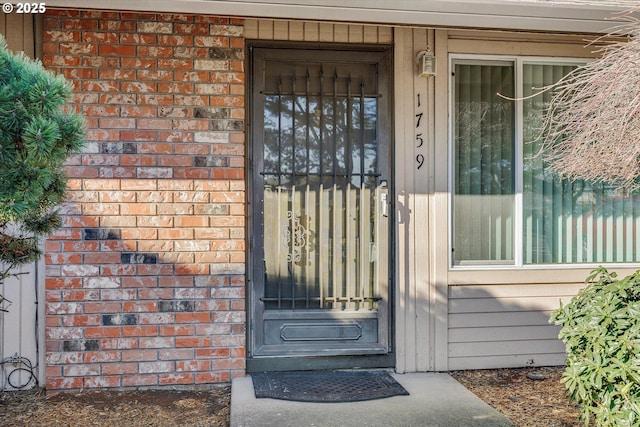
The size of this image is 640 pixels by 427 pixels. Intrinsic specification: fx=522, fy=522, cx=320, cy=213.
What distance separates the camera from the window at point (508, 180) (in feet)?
13.2

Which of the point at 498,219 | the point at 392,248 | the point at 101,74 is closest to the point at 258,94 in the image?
the point at 101,74

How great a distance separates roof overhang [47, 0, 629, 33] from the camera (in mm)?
3008

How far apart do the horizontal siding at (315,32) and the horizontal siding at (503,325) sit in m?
1.96

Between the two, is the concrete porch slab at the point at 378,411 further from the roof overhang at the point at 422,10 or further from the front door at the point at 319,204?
the roof overhang at the point at 422,10

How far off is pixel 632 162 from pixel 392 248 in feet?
5.49

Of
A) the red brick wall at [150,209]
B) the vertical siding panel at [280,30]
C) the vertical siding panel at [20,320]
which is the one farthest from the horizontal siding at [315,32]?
the vertical siding panel at [20,320]

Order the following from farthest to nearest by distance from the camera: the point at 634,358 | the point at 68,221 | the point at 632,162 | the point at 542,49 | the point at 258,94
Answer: the point at 542,49, the point at 258,94, the point at 68,221, the point at 632,162, the point at 634,358

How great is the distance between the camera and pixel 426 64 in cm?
375

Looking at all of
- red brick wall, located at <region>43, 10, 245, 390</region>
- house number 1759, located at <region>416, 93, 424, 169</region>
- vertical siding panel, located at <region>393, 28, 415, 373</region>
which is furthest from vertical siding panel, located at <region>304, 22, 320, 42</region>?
house number 1759, located at <region>416, 93, 424, 169</region>

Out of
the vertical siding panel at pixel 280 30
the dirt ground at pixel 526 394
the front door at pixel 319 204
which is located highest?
the vertical siding panel at pixel 280 30

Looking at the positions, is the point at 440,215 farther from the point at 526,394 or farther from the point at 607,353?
the point at 607,353

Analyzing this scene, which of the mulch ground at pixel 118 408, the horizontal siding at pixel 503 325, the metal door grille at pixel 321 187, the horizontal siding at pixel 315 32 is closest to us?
the mulch ground at pixel 118 408

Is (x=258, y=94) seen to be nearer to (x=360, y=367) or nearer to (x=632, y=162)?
(x=360, y=367)

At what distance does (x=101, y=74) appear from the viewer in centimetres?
354
